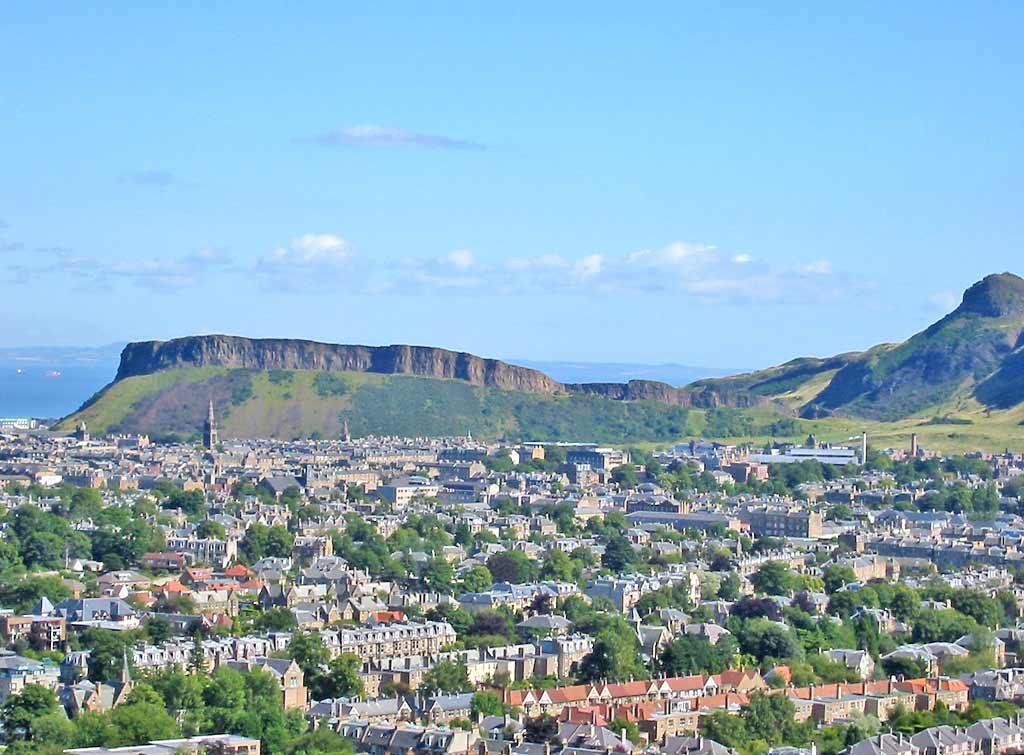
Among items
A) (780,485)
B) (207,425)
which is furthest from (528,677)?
(207,425)

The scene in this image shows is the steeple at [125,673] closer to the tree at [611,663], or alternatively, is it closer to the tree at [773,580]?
the tree at [611,663]

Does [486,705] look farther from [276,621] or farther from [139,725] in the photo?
[276,621]

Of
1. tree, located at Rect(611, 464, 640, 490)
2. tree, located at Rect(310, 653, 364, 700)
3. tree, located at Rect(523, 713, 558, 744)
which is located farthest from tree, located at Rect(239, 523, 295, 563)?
tree, located at Rect(611, 464, 640, 490)

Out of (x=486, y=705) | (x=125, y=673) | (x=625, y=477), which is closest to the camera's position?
(x=486, y=705)

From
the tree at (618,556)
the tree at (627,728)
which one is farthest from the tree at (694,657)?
the tree at (618,556)

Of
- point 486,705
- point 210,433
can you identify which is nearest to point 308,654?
point 486,705
